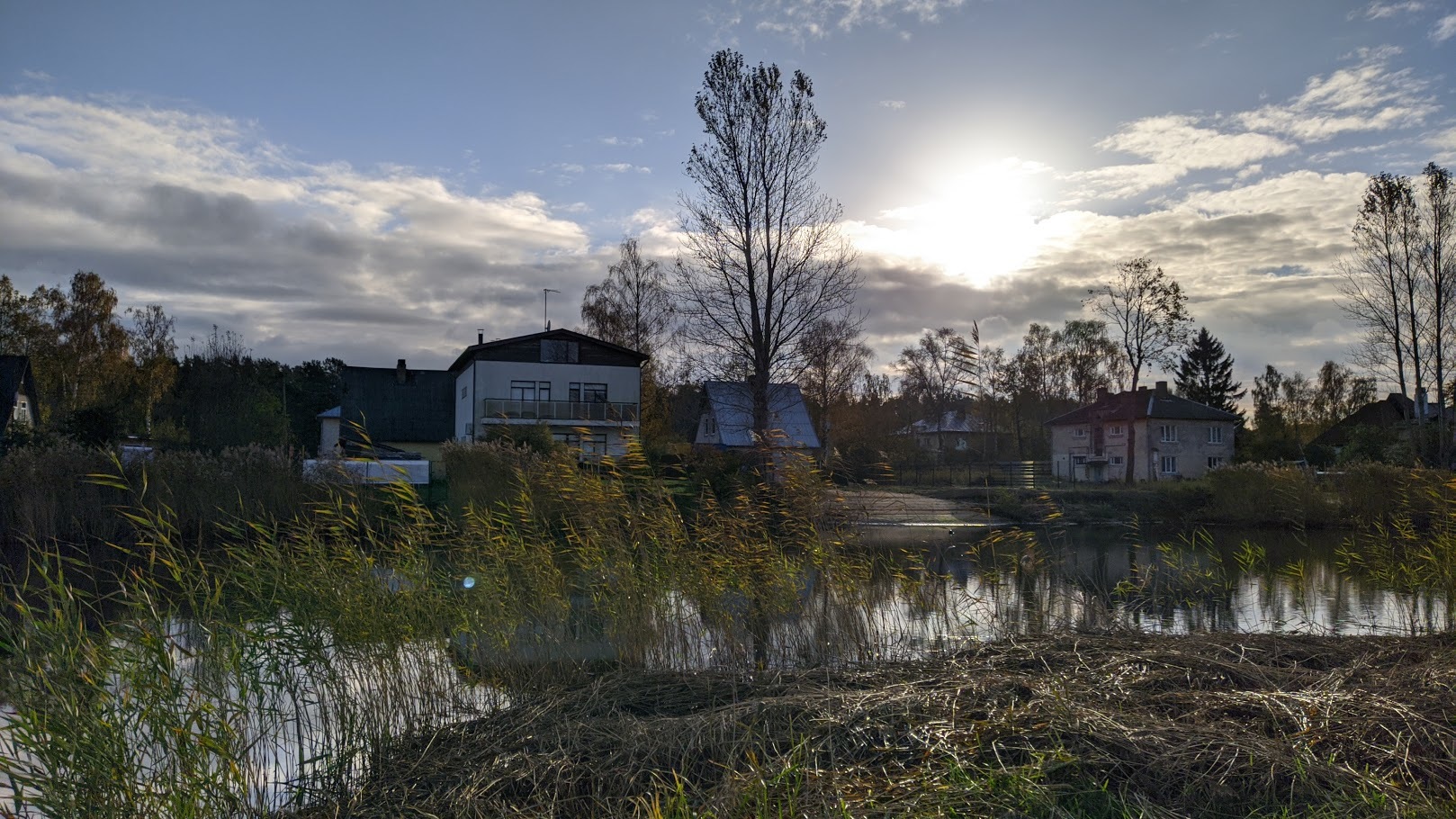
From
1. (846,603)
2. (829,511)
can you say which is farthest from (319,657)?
(829,511)

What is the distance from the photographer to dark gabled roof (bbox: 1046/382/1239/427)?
156 feet

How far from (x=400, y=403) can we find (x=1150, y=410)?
3717cm

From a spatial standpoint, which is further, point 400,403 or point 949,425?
point 949,425

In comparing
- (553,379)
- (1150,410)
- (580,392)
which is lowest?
(1150,410)

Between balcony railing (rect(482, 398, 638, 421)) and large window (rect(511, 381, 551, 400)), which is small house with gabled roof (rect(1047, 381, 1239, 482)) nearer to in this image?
balcony railing (rect(482, 398, 638, 421))

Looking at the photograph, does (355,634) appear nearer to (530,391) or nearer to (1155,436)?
(530,391)

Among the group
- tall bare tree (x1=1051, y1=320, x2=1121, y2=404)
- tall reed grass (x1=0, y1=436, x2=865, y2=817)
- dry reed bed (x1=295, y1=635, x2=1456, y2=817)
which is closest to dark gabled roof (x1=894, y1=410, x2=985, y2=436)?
tall bare tree (x1=1051, y1=320, x2=1121, y2=404)

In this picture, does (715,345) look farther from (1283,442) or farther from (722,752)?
(1283,442)

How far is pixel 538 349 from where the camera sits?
42.2 meters

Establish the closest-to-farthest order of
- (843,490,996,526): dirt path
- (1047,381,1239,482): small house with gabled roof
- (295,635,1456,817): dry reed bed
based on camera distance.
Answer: (295,635,1456,817): dry reed bed < (843,490,996,526): dirt path < (1047,381,1239,482): small house with gabled roof

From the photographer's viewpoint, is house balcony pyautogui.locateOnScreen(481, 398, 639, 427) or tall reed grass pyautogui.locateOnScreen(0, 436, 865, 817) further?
house balcony pyautogui.locateOnScreen(481, 398, 639, 427)

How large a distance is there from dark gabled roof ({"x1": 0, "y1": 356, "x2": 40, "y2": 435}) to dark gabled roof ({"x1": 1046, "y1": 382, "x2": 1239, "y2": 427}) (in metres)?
47.4

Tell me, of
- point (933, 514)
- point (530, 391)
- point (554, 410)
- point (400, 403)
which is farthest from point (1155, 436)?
point (400, 403)

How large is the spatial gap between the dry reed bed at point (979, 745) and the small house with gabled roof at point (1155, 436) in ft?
143
